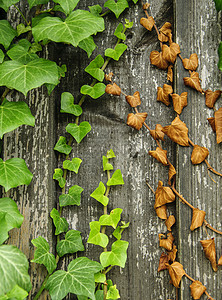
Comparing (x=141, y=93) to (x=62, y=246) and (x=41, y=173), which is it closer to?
(x=41, y=173)

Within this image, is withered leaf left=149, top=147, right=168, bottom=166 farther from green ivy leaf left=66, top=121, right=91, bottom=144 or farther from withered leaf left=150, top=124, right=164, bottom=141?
green ivy leaf left=66, top=121, right=91, bottom=144

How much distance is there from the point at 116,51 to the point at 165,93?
0.18m

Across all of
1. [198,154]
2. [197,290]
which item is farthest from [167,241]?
[198,154]

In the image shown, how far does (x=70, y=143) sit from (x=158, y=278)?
1.45 feet

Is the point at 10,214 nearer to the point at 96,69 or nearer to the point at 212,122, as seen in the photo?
the point at 96,69

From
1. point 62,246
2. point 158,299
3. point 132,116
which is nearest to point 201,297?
point 158,299

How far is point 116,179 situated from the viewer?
0.82 m

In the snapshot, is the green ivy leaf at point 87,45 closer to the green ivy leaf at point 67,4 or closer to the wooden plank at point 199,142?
the green ivy leaf at point 67,4

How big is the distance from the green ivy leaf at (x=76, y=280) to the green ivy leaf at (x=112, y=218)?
102 millimetres

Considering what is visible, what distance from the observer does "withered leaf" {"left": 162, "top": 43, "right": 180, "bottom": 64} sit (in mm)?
818

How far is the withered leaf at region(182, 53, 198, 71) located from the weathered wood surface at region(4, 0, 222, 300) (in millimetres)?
16

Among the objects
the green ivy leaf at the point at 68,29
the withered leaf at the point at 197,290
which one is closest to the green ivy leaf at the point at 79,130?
the green ivy leaf at the point at 68,29

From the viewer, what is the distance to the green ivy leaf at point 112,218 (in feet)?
2.63

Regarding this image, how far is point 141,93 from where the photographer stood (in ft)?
2.81
